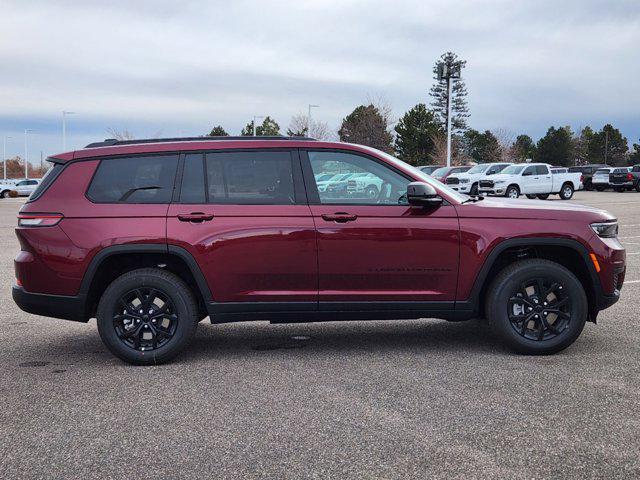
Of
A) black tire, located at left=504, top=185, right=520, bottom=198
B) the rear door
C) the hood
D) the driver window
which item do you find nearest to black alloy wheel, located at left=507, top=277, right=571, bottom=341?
the hood

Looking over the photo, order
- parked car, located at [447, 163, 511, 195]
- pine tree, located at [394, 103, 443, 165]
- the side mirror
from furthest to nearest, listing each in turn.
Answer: pine tree, located at [394, 103, 443, 165] → parked car, located at [447, 163, 511, 195] → the side mirror

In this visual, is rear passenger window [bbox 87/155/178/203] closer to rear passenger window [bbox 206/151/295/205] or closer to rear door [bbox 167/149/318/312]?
rear door [bbox 167/149/318/312]

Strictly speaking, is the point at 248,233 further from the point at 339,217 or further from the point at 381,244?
the point at 381,244

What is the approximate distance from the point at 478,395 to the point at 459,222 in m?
1.41

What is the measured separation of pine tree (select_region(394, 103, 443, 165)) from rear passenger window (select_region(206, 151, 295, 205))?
2631 inches

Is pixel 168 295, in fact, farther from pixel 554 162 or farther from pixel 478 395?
pixel 554 162

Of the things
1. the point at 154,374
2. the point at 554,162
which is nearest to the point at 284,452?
the point at 154,374

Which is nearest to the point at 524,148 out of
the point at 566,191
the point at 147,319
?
the point at 566,191

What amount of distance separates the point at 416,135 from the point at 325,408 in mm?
70595

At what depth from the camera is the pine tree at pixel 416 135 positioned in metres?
71.9

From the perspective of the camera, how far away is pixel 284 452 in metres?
3.41

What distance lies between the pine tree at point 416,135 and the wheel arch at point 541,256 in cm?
6632

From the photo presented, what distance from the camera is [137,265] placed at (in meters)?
5.22

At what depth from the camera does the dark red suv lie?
5.00 meters
